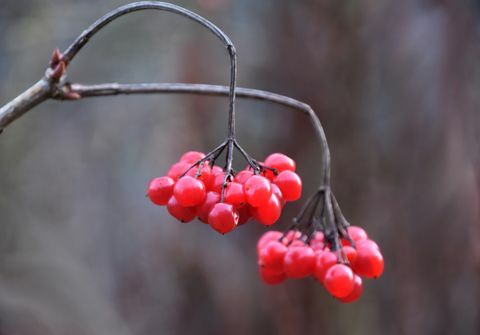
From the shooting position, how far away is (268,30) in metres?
4.70

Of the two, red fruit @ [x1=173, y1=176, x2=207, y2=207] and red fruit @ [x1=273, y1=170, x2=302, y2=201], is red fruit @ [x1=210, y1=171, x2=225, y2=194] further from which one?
red fruit @ [x1=273, y1=170, x2=302, y2=201]

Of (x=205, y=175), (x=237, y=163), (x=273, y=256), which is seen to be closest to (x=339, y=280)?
(x=273, y=256)

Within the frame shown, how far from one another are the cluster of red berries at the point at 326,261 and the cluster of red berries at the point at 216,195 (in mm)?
217

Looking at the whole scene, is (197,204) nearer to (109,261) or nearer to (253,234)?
(253,234)

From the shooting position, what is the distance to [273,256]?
4.66 ft

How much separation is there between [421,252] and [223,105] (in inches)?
82.8

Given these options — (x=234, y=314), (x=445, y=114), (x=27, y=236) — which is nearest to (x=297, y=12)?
(x=445, y=114)

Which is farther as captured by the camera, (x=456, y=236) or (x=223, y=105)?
(x=223, y=105)

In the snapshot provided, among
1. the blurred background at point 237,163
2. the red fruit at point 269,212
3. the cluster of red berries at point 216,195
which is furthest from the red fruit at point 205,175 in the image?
the blurred background at point 237,163

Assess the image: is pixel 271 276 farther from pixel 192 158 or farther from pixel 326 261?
pixel 192 158

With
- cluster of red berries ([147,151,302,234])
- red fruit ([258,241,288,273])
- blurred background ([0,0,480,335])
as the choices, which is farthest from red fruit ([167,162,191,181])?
blurred background ([0,0,480,335])

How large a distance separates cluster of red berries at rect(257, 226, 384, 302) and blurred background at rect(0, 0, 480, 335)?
2.83 meters

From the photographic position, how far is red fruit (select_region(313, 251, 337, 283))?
1.33 meters

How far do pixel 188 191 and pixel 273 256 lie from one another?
420 millimetres
